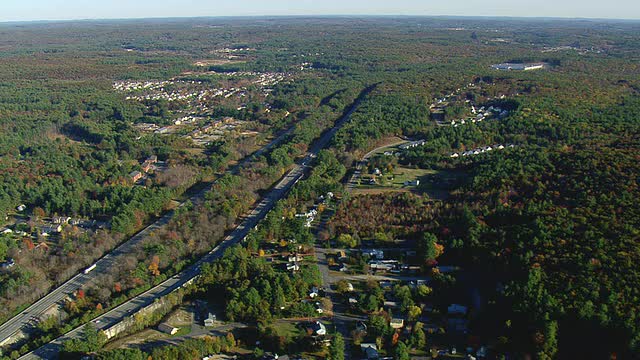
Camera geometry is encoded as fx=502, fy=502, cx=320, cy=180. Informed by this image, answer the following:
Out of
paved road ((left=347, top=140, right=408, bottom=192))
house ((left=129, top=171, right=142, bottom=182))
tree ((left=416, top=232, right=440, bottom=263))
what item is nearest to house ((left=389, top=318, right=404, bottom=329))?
tree ((left=416, top=232, right=440, bottom=263))

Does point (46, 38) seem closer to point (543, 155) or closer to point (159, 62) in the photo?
point (159, 62)

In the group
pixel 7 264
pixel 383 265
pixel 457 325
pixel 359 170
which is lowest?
pixel 457 325

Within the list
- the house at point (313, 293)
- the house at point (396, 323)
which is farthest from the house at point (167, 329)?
the house at point (396, 323)

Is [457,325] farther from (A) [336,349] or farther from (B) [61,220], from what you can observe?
(B) [61,220]

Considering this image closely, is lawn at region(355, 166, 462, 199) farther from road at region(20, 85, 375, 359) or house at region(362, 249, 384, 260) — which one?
house at region(362, 249, 384, 260)

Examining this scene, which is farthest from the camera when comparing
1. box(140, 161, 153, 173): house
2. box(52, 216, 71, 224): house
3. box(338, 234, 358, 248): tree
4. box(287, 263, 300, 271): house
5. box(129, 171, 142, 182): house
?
box(140, 161, 153, 173): house

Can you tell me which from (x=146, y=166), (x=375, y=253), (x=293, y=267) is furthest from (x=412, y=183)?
(x=146, y=166)

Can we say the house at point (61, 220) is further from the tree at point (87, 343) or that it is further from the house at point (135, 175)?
the tree at point (87, 343)
